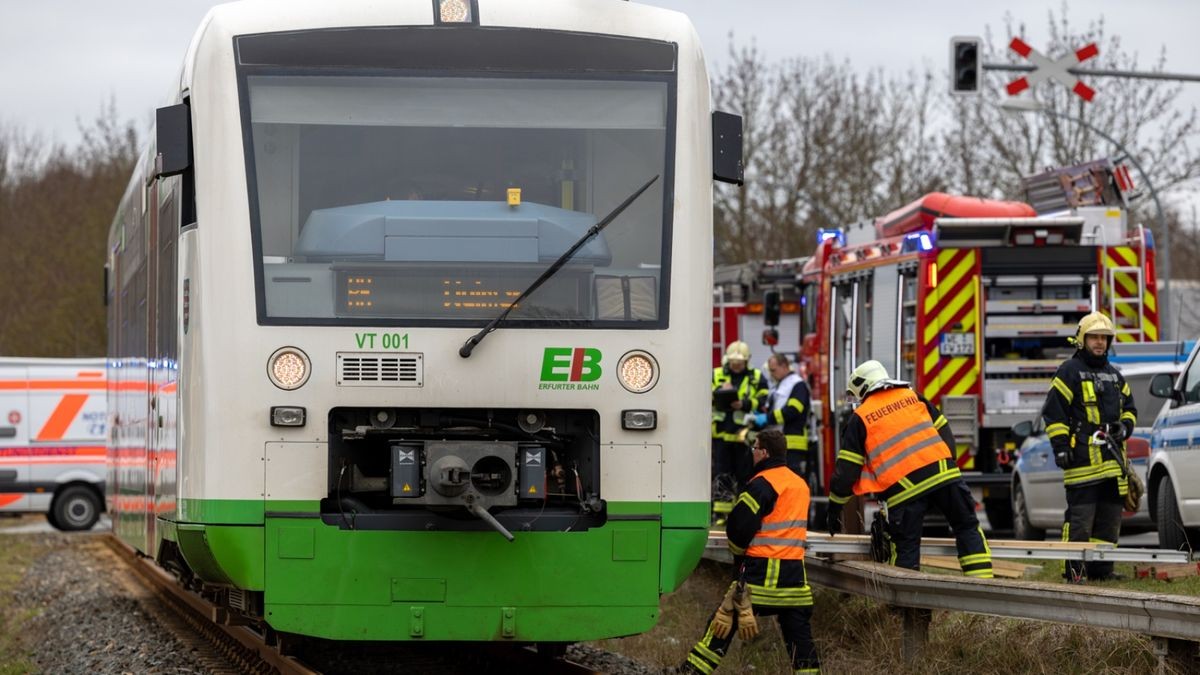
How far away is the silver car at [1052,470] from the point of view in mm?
16094

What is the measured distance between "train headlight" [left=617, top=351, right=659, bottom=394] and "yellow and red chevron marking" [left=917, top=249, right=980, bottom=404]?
9.84 m

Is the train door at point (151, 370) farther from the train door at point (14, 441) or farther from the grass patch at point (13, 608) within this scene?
the train door at point (14, 441)

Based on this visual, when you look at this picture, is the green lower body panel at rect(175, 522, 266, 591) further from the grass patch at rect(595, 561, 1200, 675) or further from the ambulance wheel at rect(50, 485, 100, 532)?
the ambulance wheel at rect(50, 485, 100, 532)

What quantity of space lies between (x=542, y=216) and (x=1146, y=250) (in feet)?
37.3

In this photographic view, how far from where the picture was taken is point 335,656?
1224cm

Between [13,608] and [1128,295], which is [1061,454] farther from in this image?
[13,608]

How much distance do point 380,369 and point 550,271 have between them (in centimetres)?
88

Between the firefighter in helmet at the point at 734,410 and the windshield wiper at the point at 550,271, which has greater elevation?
the windshield wiper at the point at 550,271

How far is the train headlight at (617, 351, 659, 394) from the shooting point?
877 centimetres

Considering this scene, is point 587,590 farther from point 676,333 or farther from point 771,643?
point 771,643

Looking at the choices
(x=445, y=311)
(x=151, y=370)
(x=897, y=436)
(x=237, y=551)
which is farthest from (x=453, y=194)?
(x=897, y=436)

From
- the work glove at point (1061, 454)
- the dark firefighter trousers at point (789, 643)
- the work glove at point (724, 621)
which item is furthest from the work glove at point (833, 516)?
the work glove at point (1061, 454)

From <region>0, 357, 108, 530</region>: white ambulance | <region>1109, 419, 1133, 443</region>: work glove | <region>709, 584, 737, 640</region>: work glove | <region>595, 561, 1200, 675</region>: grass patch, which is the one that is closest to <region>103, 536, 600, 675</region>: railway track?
<region>709, 584, 737, 640</region>: work glove

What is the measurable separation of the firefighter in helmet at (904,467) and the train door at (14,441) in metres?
21.1
